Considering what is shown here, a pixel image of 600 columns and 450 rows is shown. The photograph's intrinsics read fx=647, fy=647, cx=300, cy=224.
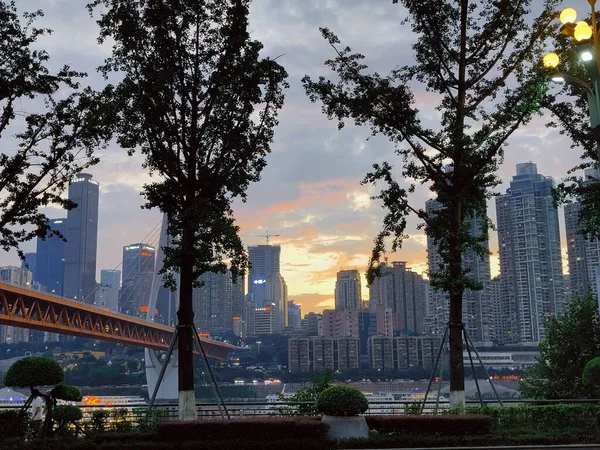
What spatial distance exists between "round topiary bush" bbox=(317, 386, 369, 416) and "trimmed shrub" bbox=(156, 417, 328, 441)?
2.13ft

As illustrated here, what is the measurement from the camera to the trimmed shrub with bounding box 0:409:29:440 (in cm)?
1652

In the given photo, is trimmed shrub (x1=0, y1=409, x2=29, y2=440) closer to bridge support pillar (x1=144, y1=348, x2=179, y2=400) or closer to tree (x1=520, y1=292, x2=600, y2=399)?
tree (x1=520, y1=292, x2=600, y2=399)

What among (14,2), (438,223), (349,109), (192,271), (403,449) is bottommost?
(403,449)

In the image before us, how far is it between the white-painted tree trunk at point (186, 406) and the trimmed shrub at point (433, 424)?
5415 mm

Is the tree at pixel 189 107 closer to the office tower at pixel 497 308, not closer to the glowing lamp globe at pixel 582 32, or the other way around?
the glowing lamp globe at pixel 582 32

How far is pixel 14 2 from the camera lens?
18.8 metres

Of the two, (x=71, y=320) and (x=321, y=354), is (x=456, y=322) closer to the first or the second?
(x=71, y=320)

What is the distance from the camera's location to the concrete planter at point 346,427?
48.3 ft

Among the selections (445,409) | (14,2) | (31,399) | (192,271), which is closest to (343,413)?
(445,409)

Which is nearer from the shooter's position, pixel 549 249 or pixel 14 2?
pixel 14 2

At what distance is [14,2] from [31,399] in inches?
444

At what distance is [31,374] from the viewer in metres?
17.1

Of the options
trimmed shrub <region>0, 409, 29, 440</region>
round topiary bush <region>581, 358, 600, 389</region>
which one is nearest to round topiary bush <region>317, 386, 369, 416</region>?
trimmed shrub <region>0, 409, 29, 440</region>

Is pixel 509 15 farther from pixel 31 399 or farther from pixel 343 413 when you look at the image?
pixel 31 399
